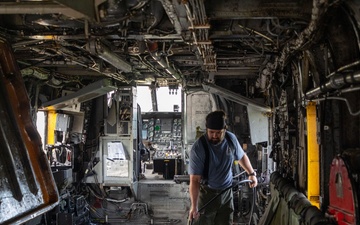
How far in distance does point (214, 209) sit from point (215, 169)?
56cm

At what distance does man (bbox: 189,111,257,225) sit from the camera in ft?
15.6

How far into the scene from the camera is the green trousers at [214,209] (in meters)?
5.01

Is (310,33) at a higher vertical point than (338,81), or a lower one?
higher

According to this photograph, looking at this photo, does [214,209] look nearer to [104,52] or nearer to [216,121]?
[216,121]

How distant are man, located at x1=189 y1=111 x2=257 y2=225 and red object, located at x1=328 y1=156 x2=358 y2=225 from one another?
1984 millimetres

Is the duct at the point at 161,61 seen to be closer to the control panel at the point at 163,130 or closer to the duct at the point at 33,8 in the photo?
the duct at the point at 33,8

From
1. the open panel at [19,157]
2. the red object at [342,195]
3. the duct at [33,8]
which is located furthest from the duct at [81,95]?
the red object at [342,195]

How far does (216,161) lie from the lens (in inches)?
192

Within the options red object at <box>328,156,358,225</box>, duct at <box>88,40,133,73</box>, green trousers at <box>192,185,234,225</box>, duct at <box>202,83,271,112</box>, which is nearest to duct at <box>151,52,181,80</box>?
duct at <box>88,40,133,73</box>

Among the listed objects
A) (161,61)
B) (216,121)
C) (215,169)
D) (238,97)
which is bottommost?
(215,169)

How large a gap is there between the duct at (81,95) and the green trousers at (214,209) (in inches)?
146

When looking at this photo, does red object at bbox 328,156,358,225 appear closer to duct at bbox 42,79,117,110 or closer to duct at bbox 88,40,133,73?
duct at bbox 88,40,133,73

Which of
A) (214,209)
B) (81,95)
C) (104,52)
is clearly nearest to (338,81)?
(214,209)

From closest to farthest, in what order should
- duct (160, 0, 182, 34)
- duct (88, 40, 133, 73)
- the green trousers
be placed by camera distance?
duct (160, 0, 182, 34) < duct (88, 40, 133, 73) < the green trousers
